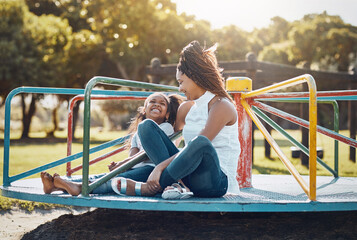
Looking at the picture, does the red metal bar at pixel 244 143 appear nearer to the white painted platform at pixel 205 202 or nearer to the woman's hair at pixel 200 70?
the white painted platform at pixel 205 202

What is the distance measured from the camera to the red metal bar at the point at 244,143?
9.83 ft

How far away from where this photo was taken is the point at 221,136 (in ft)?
7.69

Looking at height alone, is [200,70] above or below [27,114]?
above

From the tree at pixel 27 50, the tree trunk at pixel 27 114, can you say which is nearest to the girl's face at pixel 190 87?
the tree at pixel 27 50

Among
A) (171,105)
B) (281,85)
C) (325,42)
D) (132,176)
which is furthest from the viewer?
(325,42)

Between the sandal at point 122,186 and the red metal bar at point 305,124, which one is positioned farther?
the red metal bar at point 305,124

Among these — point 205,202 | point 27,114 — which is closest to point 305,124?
point 205,202

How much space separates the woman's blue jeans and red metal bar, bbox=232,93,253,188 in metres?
0.73

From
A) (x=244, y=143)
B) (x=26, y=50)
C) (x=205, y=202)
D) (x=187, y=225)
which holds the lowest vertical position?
(x=187, y=225)

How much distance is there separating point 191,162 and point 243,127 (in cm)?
98

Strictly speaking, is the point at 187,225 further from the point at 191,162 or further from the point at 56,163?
the point at 56,163

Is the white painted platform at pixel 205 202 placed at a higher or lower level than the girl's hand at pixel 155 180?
lower

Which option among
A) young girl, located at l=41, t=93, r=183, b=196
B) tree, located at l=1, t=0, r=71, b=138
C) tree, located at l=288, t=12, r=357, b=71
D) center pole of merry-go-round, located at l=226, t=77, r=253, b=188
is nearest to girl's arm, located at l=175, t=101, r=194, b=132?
young girl, located at l=41, t=93, r=183, b=196

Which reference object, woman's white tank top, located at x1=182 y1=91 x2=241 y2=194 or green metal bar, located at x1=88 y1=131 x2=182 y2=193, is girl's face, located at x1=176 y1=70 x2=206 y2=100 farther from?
green metal bar, located at x1=88 y1=131 x2=182 y2=193
